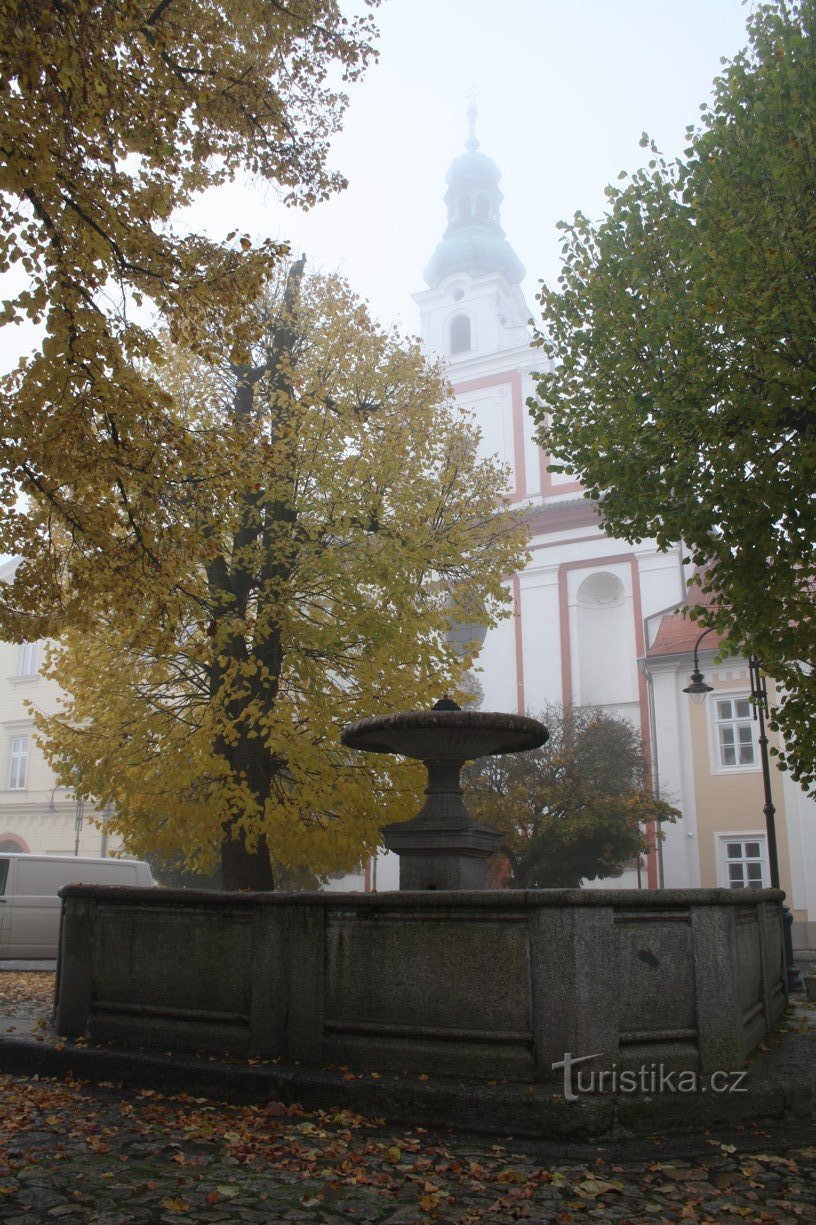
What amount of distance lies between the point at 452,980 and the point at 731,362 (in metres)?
7.66

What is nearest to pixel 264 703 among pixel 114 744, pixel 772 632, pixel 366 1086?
pixel 114 744

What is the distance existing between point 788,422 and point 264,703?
Result: 7.03 meters

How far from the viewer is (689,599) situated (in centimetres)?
3394

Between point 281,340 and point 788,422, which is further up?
point 281,340

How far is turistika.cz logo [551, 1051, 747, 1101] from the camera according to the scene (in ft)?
19.1

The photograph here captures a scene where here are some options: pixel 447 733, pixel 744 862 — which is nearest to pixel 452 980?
pixel 447 733

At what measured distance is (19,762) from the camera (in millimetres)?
40969

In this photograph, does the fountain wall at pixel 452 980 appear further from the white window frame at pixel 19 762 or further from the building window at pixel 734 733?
the white window frame at pixel 19 762

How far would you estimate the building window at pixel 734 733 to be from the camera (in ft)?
99.2

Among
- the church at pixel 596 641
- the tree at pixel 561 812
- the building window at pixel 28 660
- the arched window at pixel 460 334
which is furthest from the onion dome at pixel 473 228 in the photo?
the tree at pixel 561 812

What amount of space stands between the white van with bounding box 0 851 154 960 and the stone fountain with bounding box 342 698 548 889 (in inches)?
514

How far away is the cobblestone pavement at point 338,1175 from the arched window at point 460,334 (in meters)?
43.9

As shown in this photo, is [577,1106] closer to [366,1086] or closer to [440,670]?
[366,1086]

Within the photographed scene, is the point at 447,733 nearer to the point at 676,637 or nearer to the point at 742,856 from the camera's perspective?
the point at 742,856
